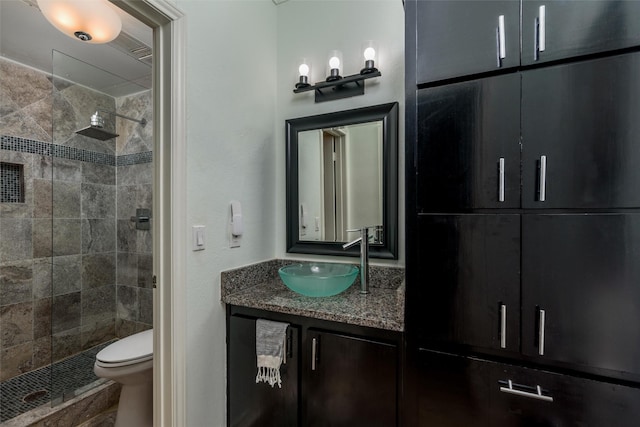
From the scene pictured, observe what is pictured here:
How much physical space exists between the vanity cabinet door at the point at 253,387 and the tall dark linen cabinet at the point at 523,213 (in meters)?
0.52

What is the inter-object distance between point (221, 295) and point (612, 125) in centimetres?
163

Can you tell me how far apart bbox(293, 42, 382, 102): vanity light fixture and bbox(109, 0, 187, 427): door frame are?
708 mm

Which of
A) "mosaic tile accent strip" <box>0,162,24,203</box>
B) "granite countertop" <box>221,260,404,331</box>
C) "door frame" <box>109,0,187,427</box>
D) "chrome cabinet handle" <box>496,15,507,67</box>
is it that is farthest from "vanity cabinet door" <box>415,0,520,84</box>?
"mosaic tile accent strip" <box>0,162,24,203</box>

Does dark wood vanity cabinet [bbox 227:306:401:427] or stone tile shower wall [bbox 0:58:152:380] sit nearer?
dark wood vanity cabinet [bbox 227:306:401:427]

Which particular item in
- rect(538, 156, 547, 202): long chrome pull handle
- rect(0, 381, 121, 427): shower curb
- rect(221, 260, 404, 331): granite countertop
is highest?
rect(538, 156, 547, 202): long chrome pull handle

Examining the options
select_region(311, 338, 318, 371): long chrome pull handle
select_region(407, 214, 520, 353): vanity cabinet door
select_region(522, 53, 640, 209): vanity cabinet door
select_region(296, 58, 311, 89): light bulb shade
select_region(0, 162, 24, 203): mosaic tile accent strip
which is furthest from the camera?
select_region(0, 162, 24, 203): mosaic tile accent strip

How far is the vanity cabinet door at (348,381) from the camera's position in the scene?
1195 millimetres

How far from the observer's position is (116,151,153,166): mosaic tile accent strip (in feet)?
A: 8.46

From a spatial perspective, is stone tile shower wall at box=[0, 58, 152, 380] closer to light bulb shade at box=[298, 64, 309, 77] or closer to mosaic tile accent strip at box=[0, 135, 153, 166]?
mosaic tile accent strip at box=[0, 135, 153, 166]

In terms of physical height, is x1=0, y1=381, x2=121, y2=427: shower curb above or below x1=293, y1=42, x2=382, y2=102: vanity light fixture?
below

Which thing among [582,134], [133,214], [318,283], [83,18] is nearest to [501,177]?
[582,134]

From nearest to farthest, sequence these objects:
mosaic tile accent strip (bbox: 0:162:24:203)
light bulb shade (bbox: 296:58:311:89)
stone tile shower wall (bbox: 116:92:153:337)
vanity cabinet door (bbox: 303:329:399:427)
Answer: vanity cabinet door (bbox: 303:329:399:427) < light bulb shade (bbox: 296:58:311:89) < mosaic tile accent strip (bbox: 0:162:24:203) < stone tile shower wall (bbox: 116:92:153:337)

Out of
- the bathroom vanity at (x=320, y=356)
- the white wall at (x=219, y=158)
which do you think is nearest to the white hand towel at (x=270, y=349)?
the bathroom vanity at (x=320, y=356)

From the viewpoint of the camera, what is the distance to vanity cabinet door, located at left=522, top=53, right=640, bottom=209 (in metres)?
0.88
